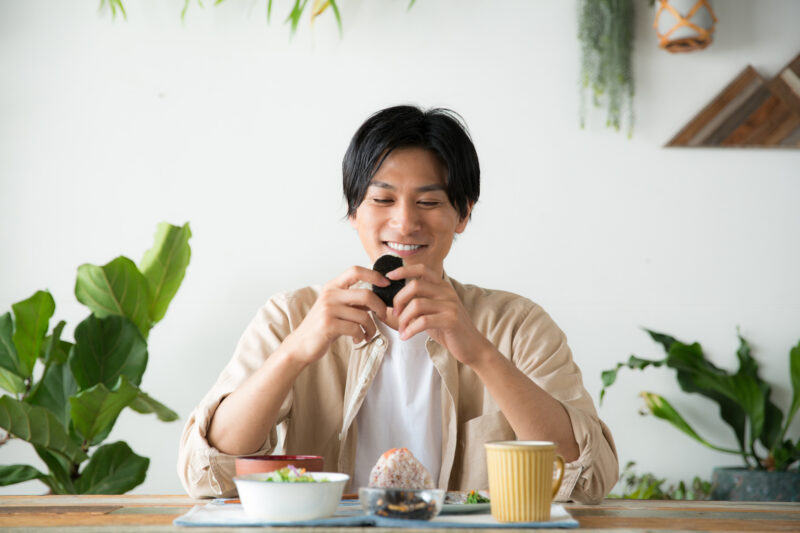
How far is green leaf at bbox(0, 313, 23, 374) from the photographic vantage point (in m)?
2.07

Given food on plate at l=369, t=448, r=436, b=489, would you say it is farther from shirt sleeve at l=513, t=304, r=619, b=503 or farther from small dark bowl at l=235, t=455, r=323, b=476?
shirt sleeve at l=513, t=304, r=619, b=503

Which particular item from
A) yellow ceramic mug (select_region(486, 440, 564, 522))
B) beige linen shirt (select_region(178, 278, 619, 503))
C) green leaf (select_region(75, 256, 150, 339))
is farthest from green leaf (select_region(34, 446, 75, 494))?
yellow ceramic mug (select_region(486, 440, 564, 522))

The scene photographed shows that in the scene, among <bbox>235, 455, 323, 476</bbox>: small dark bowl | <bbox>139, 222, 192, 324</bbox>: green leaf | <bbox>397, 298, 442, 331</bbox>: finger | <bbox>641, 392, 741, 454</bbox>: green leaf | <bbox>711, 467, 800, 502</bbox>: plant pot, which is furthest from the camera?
<bbox>641, 392, 741, 454</bbox>: green leaf

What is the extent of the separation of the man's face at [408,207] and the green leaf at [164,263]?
40.6 inches

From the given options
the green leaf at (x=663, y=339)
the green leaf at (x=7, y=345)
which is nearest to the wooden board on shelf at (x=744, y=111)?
the green leaf at (x=663, y=339)

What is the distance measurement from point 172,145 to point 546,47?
131 cm

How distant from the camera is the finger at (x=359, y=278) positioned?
1101 mm

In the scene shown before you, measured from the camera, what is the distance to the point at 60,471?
212 cm

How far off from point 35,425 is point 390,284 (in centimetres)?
118

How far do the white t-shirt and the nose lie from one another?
8.8 inches

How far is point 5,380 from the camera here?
2123 mm

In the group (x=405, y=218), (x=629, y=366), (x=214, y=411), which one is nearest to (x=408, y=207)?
(x=405, y=218)

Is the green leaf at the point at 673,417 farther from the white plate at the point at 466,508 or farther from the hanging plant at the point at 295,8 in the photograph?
the white plate at the point at 466,508

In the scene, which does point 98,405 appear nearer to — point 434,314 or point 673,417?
point 434,314
